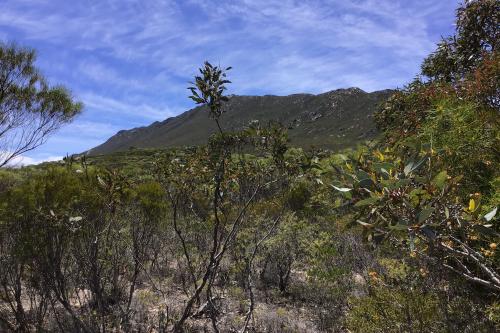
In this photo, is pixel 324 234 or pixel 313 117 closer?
pixel 324 234

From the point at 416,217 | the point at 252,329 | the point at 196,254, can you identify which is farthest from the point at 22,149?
the point at 416,217

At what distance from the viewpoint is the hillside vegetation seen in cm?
255

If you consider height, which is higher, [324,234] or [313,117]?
[313,117]

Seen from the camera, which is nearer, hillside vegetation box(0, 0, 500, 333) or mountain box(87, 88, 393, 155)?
hillside vegetation box(0, 0, 500, 333)

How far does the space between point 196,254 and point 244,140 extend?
21.9 ft

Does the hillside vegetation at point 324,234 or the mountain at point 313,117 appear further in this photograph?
the mountain at point 313,117

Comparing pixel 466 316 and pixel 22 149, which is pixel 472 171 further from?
pixel 22 149

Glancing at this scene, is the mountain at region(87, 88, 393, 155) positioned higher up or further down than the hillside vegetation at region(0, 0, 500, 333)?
higher up

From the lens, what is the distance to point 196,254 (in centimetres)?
1159

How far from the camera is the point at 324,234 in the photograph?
35.6 feet

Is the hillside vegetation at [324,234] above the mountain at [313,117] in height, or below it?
below

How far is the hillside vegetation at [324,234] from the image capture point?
100 inches

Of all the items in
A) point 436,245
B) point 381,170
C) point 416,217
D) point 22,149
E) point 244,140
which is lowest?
point 436,245

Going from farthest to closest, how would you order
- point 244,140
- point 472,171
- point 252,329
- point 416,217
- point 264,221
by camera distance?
1. point 264,221
2. point 252,329
3. point 244,140
4. point 472,171
5. point 416,217
